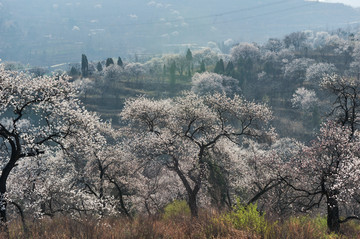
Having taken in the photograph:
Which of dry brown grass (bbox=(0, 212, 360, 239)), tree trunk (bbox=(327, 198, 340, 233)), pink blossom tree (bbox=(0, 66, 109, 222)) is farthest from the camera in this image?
tree trunk (bbox=(327, 198, 340, 233))

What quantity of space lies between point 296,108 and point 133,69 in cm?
8543

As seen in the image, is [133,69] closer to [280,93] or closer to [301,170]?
[280,93]

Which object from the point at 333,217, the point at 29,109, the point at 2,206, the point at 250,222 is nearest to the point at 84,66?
the point at 29,109

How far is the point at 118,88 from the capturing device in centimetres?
13388

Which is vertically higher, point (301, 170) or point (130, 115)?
point (130, 115)

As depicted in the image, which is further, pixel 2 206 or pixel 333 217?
pixel 333 217

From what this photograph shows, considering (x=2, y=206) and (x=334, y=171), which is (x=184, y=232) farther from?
(x=334, y=171)

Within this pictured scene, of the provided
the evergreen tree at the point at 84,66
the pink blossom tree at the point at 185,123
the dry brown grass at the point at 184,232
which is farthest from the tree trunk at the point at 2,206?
the evergreen tree at the point at 84,66

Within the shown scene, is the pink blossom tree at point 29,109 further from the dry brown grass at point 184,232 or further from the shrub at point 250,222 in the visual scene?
the shrub at point 250,222

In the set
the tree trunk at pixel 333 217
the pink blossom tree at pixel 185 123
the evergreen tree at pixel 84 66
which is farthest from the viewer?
the evergreen tree at pixel 84 66

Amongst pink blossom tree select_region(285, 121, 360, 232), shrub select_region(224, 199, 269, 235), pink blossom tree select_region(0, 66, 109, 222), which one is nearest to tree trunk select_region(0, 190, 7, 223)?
pink blossom tree select_region(0, 66, 109, 222)

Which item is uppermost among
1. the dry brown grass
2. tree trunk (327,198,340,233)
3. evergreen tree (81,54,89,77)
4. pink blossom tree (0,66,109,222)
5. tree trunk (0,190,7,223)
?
evergreen tree (81,54,89,77)

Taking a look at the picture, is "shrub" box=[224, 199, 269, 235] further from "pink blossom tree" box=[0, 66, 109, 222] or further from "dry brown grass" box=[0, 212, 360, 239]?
"pink blossom tree" box=[0, 66, 109, 222]

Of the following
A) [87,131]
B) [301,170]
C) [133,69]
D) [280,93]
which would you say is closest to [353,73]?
[280,93]
